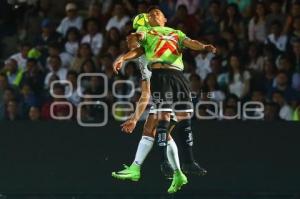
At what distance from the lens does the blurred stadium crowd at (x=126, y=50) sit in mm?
17812

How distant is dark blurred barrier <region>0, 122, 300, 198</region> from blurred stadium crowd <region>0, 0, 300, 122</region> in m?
0.54

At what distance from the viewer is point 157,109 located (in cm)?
1430

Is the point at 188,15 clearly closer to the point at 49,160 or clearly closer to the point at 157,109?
the point at 49,160

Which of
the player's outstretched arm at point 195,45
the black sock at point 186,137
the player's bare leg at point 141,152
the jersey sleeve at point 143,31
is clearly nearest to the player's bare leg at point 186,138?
the black sock at point 186,137

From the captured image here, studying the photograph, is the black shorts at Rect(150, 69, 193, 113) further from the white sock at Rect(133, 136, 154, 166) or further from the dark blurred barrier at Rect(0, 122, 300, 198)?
the dark blurred barrier at Rect(0, 122, 300, 198)

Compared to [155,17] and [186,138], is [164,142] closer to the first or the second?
[186,138]

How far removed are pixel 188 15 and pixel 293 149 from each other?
12.4 ft

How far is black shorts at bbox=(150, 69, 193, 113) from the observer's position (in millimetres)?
14016

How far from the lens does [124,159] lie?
1678 centimetres

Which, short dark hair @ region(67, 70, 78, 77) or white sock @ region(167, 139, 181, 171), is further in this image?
short dark hair @ region(67, 70, 78, 77)

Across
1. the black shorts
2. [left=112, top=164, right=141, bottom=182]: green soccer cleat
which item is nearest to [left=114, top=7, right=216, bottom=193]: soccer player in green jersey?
the black shorts

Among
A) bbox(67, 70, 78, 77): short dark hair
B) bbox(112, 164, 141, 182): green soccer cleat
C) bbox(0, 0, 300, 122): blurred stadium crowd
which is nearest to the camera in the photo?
bbox(112, 164, 141, 182): green soccer cleat

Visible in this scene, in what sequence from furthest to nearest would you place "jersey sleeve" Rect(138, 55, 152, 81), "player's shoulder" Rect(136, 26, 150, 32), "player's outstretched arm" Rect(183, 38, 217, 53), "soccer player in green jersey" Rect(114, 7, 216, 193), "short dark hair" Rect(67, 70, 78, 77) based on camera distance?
"short dark hair" Rect(67, 70, 78, 77) → "jersey sleeve" Rect(138, 55, 152, 81) → "player's shoulder" Rect(136, 26, 150, 32) → "soccer player in green jersey" Rect(114, 7, 216, 193) → "player's outstretched arm" Rect(183, 38, 217, 53)

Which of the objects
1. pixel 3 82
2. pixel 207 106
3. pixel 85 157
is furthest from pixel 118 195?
pixel 3 82
